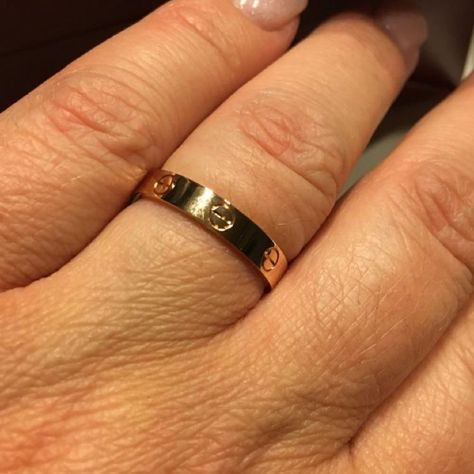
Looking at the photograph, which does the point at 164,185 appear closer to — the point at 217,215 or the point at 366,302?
the point at 217,215

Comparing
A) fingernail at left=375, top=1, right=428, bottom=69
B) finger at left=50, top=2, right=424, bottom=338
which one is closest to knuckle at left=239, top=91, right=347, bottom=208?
finger at left=50, top=2, right=424, bottom=338

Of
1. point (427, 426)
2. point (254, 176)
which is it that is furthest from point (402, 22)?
point (427, 426)

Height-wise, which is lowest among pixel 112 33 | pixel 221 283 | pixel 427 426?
pixel 427 426

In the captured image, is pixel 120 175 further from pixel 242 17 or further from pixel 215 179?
pixel 242 17

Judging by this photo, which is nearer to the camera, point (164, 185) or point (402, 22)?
point (164, 185)

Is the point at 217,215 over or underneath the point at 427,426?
over

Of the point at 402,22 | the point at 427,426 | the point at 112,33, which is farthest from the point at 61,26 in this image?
the point at 427,426
